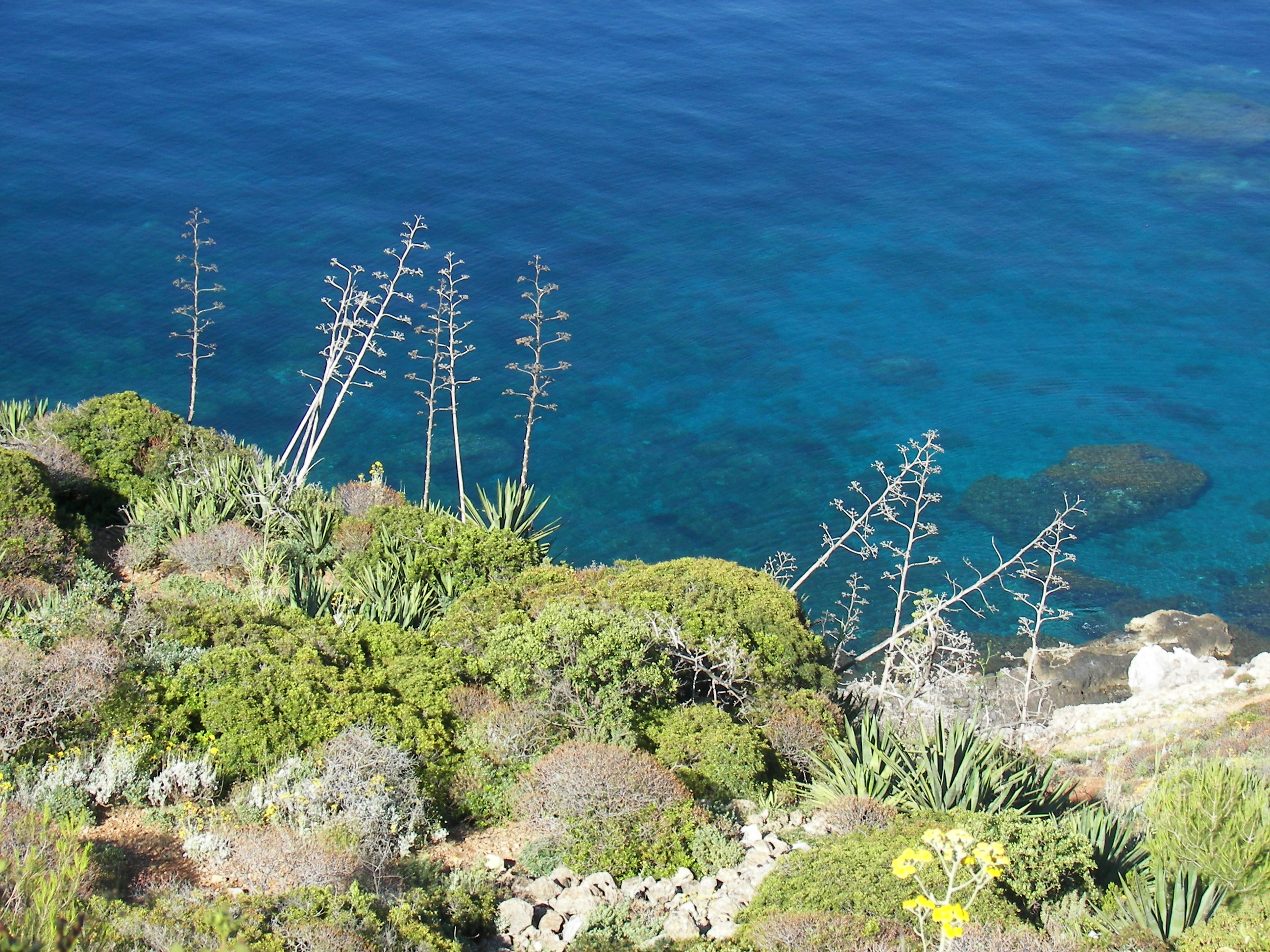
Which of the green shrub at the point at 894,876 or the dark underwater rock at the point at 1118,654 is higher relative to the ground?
the green shrub at the point at 894,876

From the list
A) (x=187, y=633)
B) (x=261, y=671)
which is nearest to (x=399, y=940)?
(x=261, y=671)

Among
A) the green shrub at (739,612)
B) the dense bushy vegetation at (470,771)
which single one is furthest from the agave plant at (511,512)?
the green shrub at (739,612)

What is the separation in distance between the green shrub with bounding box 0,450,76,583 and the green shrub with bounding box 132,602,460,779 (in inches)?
115

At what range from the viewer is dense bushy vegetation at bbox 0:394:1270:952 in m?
8.17

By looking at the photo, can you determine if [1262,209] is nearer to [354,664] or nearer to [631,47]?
[631,47]

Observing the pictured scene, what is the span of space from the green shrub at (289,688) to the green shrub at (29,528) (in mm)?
2908

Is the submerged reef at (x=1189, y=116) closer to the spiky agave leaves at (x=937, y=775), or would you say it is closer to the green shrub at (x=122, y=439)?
the green shrub at (x=122, y=439)

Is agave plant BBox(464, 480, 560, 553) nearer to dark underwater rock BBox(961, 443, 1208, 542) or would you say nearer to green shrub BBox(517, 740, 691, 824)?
green shrub BBox(517, 740, 691, 824)

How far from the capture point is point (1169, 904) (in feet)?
29.7

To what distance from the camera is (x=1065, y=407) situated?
40.7 metres

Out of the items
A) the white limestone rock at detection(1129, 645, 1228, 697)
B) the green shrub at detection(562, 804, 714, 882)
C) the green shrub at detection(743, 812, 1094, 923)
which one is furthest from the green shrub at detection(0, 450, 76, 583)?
the white limestone rock at detection(1129, 645, 1228, 697)

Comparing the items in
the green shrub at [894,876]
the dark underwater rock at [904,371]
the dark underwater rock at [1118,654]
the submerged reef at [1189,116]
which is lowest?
the dark underwater rock at [1118,654]

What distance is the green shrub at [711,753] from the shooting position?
11.0 metres

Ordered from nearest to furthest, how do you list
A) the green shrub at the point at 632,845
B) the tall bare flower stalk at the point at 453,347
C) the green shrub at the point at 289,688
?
the green shrub at the point at 632,845, the green shrub at the point at 289,688, the tall bare flower stalk at the point at 453,347
